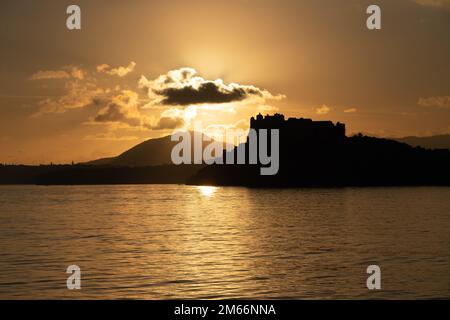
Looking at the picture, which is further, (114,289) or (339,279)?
(339,279)

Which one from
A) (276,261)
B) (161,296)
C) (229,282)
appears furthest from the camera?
(276,261)

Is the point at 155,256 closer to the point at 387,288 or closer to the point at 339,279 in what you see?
the point at 339,279

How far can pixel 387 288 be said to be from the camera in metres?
34.6

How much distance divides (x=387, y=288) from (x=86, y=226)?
6099 centimetres

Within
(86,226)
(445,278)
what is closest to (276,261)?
(445,278)
